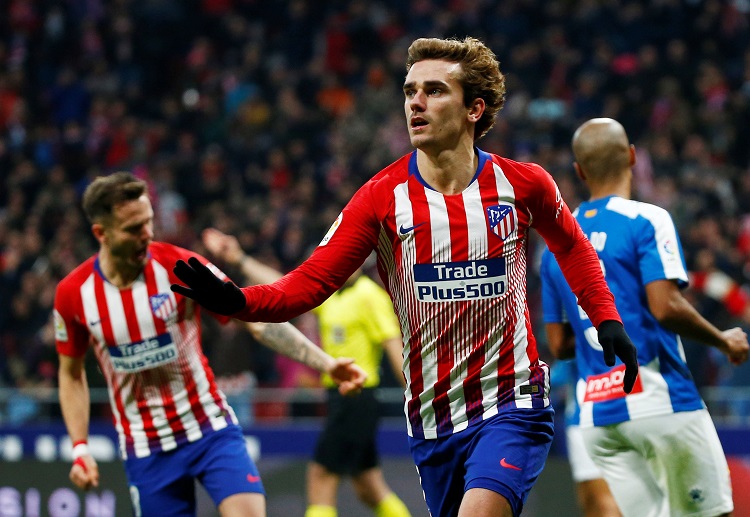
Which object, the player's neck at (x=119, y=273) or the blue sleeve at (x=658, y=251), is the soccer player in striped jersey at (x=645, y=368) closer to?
the blue sleeve at (x=658, y=251)

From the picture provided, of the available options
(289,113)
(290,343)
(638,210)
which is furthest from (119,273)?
(289,113)

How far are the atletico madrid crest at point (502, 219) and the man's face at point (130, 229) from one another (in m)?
1.90

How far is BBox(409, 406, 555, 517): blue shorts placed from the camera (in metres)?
3.77

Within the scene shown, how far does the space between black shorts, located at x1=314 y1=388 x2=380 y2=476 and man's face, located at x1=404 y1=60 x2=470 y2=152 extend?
Answer: 150 inches

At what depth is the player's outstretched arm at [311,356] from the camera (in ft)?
15.6

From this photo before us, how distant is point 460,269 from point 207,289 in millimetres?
962

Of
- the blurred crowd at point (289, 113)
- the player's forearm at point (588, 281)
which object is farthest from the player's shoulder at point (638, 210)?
the blurred crowd at point (289, 113)

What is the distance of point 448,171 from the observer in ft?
13.1

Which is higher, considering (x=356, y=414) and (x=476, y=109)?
(x=476, y=109)

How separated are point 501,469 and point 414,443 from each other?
0.42 m

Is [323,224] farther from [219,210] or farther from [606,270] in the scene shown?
[606,270]

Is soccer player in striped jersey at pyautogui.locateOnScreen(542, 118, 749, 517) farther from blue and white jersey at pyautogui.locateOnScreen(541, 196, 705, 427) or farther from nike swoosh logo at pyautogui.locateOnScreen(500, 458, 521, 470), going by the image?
nike swoosh logo at pyautogui.locateOnScreen(500, 458, 521, 470)

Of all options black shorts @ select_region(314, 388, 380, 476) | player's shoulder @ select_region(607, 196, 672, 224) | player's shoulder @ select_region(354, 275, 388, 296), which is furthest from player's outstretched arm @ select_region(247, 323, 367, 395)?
player's shoulder @ select_region(354, 275, 388, 296)

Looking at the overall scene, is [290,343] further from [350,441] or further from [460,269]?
[350,441]
